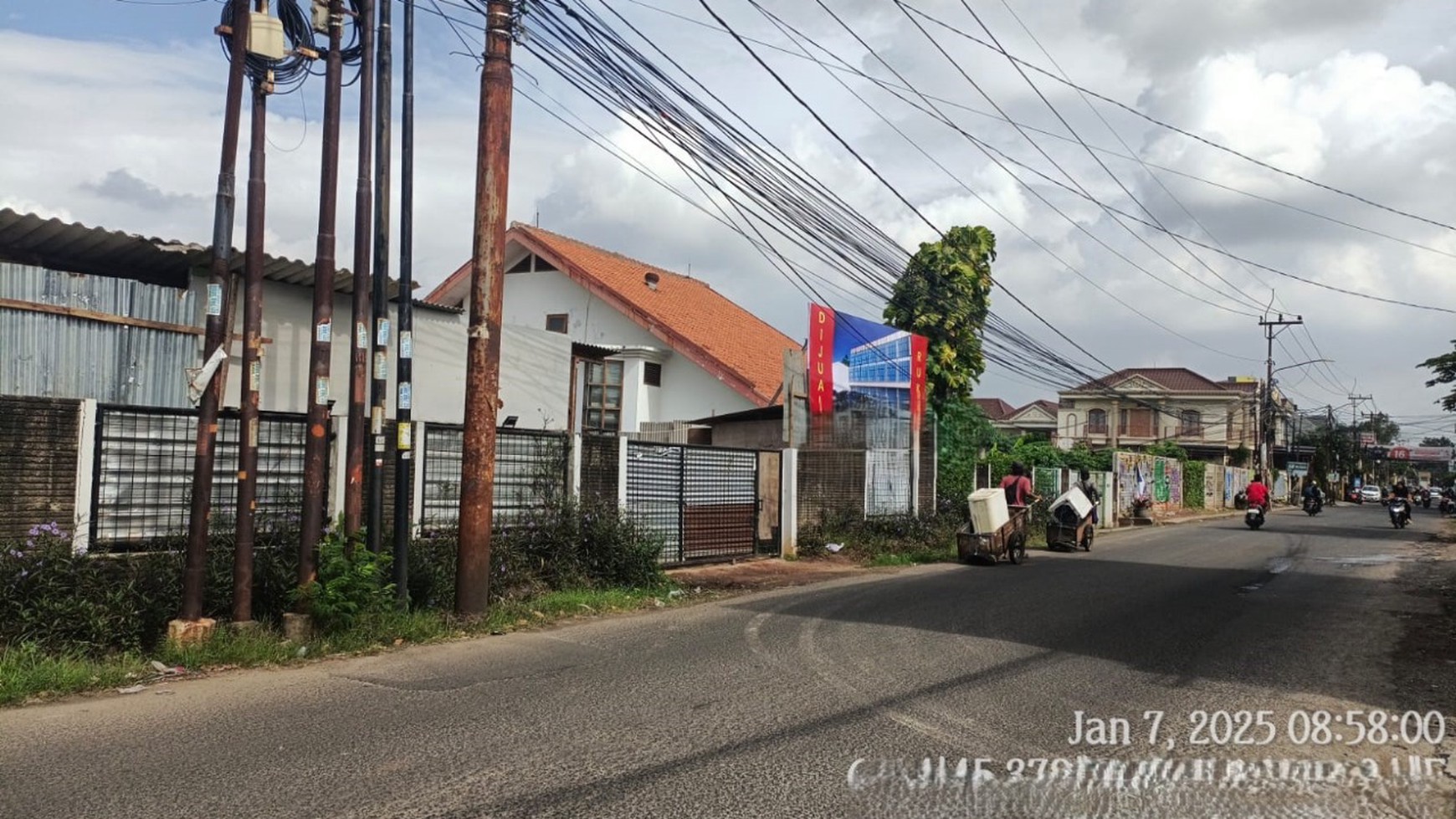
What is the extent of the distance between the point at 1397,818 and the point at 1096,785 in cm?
128

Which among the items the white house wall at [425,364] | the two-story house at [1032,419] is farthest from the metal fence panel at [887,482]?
the two-story house at [1032,419]

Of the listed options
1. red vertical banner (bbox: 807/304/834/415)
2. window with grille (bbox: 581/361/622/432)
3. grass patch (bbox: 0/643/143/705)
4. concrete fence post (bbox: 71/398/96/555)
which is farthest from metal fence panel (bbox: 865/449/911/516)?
grass patch (bbox: 0/643/143/705)

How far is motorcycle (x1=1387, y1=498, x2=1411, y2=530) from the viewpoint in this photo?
3366cm

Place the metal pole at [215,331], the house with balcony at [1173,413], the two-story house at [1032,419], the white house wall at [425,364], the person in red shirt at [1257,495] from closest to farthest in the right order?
the metal pole at [215,331], the white house wall at [425,364], the person in red shirt at [1257,495], the house with balcony at [1173,413], the two-story house at [1032,419]

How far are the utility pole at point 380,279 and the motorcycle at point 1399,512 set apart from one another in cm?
3550

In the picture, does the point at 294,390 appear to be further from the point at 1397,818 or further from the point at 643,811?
the point at 1397,818

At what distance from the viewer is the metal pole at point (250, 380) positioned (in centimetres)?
798

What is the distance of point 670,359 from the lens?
934 inches

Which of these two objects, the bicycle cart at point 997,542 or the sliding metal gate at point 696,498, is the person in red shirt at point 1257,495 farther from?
the sliding metal gate at point 696,498

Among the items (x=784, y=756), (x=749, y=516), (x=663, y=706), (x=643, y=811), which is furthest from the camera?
(x=749, y=516)

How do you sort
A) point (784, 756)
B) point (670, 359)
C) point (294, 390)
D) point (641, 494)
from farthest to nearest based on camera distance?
point (670, 359) → point (641, 494) → point (294, 390) → point (784, 756)

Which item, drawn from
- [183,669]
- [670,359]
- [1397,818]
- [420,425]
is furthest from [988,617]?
[670,359]

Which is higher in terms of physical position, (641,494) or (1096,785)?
(641,494)

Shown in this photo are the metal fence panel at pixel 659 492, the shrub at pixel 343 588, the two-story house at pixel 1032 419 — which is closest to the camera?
the shrub at pixel 343 588
